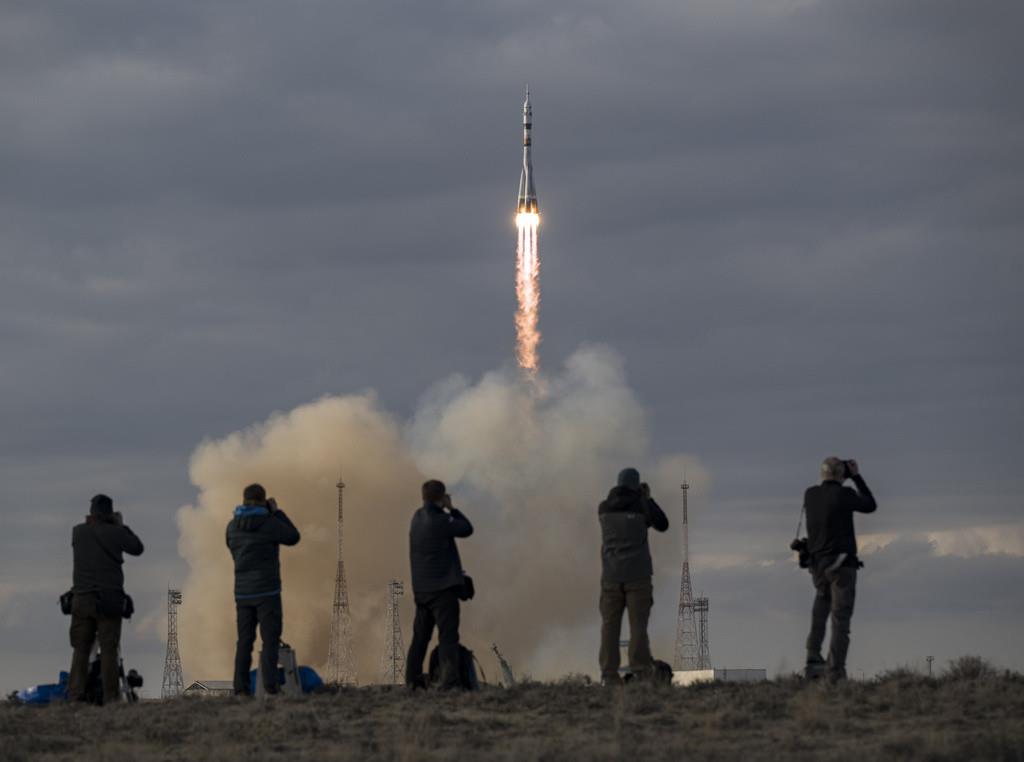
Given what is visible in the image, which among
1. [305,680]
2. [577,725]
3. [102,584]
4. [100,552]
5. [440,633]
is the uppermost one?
[100,552]

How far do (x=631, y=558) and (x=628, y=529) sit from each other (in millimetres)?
472

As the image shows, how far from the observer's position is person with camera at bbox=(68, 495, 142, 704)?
31250mm

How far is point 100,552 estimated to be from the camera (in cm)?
3141

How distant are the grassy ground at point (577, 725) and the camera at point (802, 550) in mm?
1874

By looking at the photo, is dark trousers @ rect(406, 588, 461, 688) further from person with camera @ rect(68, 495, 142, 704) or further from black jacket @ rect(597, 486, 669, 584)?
person with camera @ rect(68, 495, 142, 704)

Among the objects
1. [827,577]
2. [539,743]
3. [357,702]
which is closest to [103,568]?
[357,702]

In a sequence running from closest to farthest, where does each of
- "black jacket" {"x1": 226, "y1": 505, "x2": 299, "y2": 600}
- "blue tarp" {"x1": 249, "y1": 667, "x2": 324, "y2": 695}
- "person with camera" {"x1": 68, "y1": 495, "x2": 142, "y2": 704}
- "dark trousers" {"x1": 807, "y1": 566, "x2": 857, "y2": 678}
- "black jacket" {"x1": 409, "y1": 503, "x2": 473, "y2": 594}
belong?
"dark trousers" {"x1": 807, "y1": 566, "x2": 857, "y2": 678} → "black jacket" {"x1": 409, "y1": 503, "x2": 473, "y2": 594} → "black jacket" {"x1": 226, "y1": 505, "x2": 299, "y2": 600} → "person with camera" {"x1": 68, "y1": 495, "x2": 142, "y2": 704} → "blue tarp" {"x1": 249, "y1": 667, "x2": 324, "y2": 695}

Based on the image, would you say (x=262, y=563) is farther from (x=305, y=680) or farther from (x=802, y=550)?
(x=802, y=550)

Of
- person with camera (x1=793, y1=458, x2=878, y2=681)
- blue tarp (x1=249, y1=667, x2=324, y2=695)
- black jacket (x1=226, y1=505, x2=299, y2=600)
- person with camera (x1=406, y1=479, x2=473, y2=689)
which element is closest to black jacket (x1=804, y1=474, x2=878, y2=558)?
person with camera (x1=793, y1=458, x2=878, y2=681)

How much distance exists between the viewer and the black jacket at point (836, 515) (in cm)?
2948

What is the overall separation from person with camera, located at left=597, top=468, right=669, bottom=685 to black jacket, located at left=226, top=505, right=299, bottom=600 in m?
4.98

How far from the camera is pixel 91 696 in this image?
3203 cm

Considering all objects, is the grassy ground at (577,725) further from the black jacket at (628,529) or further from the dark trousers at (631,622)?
the black jacket at (628,529)

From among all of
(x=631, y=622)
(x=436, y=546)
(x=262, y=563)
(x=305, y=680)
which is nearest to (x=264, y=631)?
(x=262, y=563)
